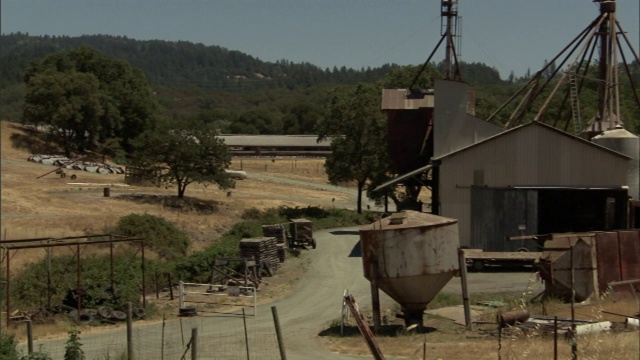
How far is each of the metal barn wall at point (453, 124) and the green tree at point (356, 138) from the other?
17851mm

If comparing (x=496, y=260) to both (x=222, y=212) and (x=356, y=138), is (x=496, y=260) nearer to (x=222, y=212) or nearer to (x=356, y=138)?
(x=356, y=138)

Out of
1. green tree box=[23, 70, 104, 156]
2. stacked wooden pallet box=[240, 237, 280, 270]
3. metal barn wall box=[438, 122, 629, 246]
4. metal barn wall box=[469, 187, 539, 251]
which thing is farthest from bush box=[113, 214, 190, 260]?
green tree box=[23, 70, 104, 156]

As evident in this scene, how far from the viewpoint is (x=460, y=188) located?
130 feet

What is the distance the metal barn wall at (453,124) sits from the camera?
4150 centimetres

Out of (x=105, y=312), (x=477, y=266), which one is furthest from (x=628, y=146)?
(x=105, y=312)

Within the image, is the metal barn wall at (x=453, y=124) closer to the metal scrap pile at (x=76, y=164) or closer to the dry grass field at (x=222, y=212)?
the dry grass field at (x=222, y=212)

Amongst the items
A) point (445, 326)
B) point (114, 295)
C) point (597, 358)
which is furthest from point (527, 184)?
point (597, 358)

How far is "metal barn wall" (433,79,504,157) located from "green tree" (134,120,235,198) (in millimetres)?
20487

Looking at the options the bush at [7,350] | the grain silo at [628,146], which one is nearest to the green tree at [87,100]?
the grain silo at [628,146]

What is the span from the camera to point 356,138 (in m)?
61.8

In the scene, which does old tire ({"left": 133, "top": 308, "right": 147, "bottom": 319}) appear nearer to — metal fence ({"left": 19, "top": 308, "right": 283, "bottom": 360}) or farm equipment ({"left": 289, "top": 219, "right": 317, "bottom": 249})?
metal fence ({"left": 19, "top": 308, "right": 283, "bottom": 360})

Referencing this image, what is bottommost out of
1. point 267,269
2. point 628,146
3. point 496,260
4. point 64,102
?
point 267,269

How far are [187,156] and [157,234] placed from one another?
524 inches

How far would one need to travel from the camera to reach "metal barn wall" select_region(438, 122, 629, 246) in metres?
38.8
